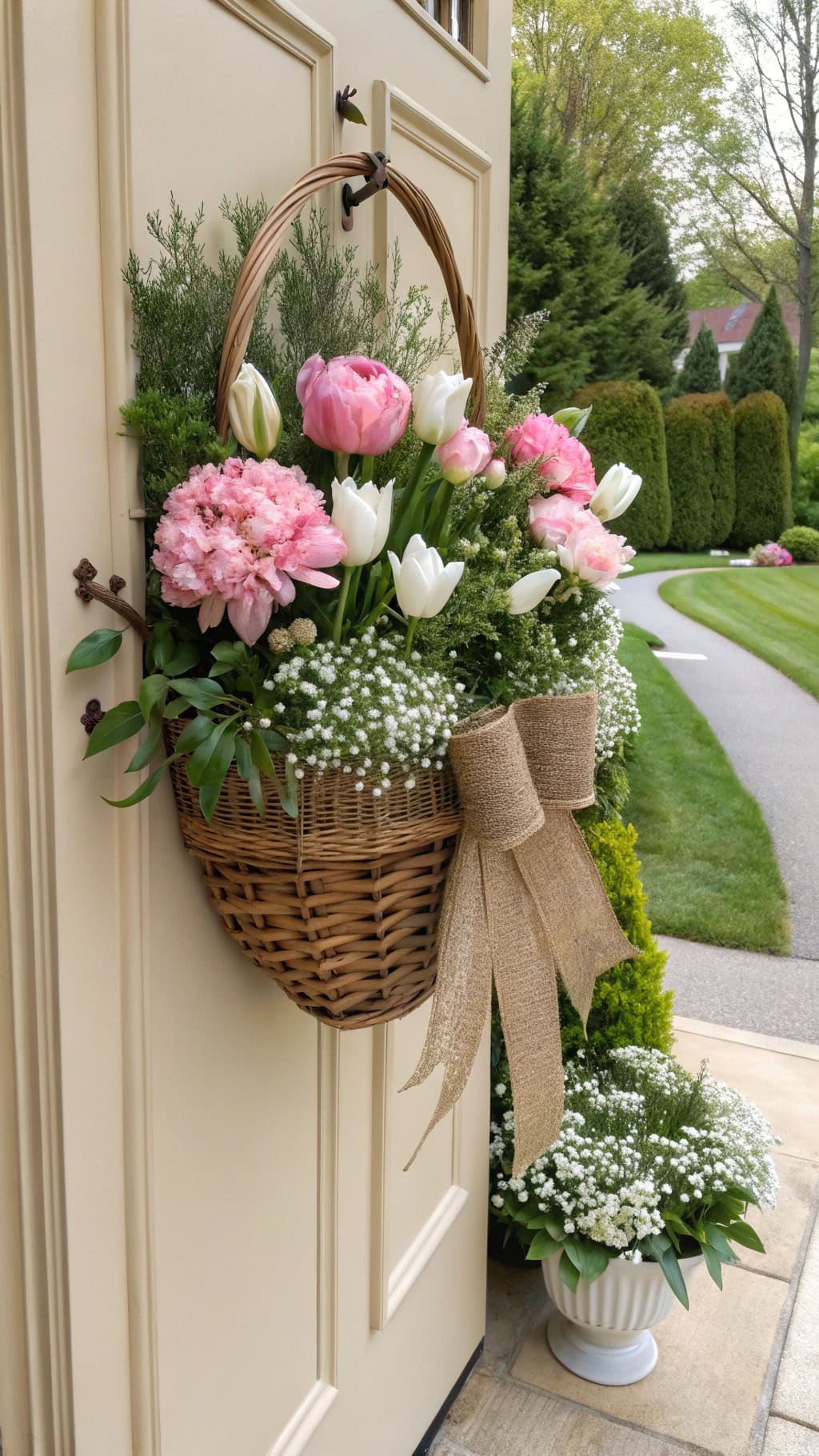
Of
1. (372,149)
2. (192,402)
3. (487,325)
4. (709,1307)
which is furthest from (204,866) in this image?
(709,1307)

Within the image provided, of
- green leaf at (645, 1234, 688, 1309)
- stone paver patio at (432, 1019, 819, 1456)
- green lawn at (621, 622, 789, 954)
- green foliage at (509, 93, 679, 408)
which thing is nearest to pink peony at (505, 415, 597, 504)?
green leaf at (645, 1234, 688, 1309)

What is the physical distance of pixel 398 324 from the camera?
100cm

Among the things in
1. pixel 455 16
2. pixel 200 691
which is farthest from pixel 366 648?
pixel 455 16

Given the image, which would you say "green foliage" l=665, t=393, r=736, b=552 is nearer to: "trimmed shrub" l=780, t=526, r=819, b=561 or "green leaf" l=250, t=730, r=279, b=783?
"trimmed shrub" l=780, t=526, r=819, b=561

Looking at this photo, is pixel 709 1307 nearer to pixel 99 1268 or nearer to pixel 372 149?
pixel 99 1268

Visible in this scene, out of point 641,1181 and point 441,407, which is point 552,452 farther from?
point 641,1181

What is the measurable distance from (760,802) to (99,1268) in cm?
311

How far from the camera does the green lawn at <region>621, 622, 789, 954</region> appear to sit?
347cm

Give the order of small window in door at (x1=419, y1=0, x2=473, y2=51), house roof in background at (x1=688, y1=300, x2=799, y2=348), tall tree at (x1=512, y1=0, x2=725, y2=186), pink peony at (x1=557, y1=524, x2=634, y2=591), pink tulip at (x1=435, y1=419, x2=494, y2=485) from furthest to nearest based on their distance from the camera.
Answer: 1. house roof in background at (x1=688, y1=300, x2=799, y2=348)
2. tall tree at (x1=512, y1=0, x2=725, y2=186)
3. small window in door at (x1=419, y1=0, x2=473, y2=51)
4. pink peony at (x1=557, y1=524, x2=634, y2=591)
5. pink tulip at (x1=435, y1=419, x2=494, y2=485)

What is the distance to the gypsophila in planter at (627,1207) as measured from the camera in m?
1.59

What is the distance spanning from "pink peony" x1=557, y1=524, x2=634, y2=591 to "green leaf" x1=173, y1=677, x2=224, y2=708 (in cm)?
38

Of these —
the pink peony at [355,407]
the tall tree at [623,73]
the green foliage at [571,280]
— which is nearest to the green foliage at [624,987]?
the pink peony at [355,407]

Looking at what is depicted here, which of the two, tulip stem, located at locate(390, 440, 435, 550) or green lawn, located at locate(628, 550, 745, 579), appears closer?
tulip stem, located at locate(390, 440, 435, 550)

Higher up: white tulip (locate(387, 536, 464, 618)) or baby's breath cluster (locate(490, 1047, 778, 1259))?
white tulip (locate(387, 536, 464, 618))
